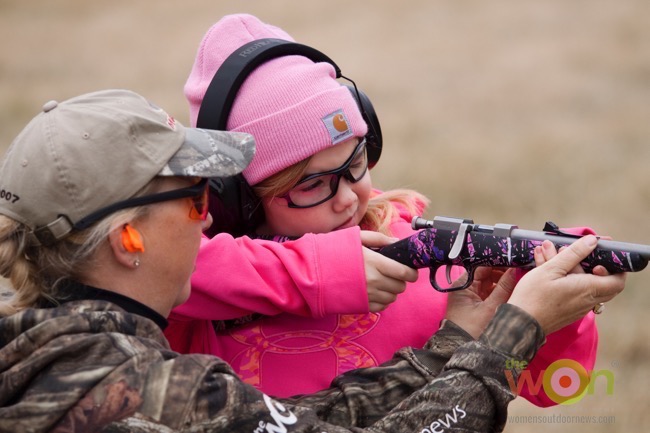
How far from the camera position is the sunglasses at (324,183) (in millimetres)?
3871

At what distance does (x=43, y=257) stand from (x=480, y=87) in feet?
41.3

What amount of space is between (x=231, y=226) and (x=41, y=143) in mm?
1195

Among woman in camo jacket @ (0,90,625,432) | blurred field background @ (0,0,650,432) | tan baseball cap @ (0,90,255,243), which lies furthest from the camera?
blurred field background @ (0,0,650,432)

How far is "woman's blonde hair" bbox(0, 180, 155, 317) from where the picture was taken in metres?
2.99

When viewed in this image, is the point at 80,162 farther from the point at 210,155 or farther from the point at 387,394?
the point at 387,394

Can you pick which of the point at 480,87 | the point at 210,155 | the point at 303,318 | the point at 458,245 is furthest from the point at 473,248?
the point at 480,87

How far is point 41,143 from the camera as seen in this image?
9.74 ft

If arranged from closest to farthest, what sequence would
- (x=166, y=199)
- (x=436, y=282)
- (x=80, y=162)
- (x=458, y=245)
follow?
(x=80, y=162)
(x=166, y=199)
(x=458, y=245)
(x=436, y=282)

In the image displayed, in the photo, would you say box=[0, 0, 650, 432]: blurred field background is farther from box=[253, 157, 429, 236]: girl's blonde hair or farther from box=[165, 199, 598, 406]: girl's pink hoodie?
box=[165, 199, 598, 406]: girl's pink hoodie

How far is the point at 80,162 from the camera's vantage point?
2949mm

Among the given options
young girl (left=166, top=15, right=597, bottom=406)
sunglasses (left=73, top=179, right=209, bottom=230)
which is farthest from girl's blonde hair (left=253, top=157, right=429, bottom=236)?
sunglasses (left=73, top=179, right=209, bottom=230)

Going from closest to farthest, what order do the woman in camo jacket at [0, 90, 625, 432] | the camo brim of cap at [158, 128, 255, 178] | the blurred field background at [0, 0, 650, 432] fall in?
the woman in camo jacket at [0, 90, 625, 432] → the camo brim of cap at [158, 128, 255, 178] → the blurred field background at [0, 0, 650, 432]

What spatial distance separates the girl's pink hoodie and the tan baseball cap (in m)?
0.68

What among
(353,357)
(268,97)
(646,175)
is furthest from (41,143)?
(646,175)
